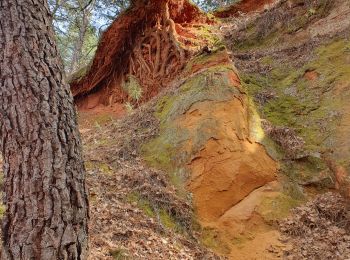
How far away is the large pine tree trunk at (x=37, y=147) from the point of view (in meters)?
2.98

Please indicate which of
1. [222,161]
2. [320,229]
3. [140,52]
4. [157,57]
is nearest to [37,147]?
[222,161]

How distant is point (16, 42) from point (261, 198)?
186 inches

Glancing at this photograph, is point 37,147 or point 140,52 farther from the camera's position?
point 140,52

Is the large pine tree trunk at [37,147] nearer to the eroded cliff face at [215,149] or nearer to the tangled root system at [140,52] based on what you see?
the eroded cliff face at [215,149]

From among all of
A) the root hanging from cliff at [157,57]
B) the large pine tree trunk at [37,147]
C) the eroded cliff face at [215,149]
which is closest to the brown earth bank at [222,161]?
the eroded cliff face at [215,149]

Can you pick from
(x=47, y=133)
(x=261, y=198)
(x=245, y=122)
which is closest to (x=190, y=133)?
(x=245, y=122)

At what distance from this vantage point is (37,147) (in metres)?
3.10

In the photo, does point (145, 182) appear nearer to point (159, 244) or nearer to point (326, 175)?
point (159, 244)

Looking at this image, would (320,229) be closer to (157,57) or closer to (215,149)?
(215,149)

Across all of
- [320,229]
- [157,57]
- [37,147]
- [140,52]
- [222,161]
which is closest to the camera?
[37,147]

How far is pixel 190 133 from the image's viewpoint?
7.35 metres

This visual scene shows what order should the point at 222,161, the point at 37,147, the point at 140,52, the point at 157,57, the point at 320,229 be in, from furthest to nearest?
the point at 140,52, the point at 157,57, the point at 222,161, the point at 320,229, the point at 37,147

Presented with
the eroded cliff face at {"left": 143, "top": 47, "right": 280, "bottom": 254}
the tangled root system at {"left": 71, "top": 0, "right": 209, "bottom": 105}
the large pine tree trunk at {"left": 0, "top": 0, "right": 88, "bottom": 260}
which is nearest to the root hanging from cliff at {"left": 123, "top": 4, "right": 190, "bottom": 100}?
the tangled root system at {"left": 71, "top": 0, "right": 209, "bottom": 105}

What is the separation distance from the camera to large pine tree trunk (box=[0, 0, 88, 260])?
9.78 feet
